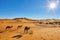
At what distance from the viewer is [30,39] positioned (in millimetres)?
14305

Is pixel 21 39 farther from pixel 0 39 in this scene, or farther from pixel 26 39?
pixel 0 39

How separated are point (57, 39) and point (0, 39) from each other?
912 centimetres

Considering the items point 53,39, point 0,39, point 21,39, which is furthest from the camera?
point 0,39

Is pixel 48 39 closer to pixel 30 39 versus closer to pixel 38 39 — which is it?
pixel 38 39

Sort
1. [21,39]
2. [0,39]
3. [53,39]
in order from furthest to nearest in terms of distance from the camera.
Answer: [0,39], [21,39], [53,39]

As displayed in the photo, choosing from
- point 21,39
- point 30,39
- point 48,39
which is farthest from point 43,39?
point 21,39

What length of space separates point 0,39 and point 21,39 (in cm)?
387

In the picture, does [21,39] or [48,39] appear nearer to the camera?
[48,39]

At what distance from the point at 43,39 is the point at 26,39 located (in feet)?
8.23

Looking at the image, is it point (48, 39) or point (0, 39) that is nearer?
point (48, 39)

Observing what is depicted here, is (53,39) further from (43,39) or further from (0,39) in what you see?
(0,39)

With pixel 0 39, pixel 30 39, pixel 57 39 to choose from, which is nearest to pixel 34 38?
pixel 30 39

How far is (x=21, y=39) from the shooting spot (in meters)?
14.8

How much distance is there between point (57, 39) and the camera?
45.3 feet
